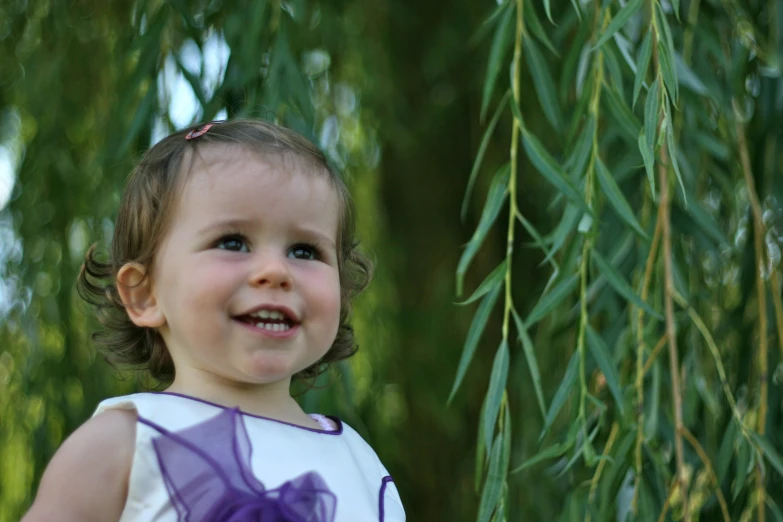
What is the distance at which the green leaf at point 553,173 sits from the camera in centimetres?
115

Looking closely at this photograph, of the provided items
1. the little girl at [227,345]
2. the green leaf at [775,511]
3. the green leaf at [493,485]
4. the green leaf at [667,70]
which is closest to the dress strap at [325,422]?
the little girl at [227,345]

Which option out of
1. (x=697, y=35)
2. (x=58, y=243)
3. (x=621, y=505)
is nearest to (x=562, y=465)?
(x=621, y=505)

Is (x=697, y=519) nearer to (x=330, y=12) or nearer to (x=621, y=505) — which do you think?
(x=621, y=505)

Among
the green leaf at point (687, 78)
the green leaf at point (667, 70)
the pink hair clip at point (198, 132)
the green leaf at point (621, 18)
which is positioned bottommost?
the pink hair clip at point (198, 132)

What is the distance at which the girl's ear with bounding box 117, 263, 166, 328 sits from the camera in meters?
0.89

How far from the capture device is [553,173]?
116cm

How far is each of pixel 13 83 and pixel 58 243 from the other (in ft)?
1.10

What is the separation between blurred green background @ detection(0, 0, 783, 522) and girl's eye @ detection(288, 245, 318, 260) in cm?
29

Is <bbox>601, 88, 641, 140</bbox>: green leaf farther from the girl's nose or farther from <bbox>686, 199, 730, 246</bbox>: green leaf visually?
the girl's nose

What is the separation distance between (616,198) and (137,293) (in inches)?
20.9

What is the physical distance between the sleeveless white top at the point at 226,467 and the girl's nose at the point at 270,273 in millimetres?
96

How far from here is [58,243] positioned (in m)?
1.80

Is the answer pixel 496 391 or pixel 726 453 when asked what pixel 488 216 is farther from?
pixel 726 453

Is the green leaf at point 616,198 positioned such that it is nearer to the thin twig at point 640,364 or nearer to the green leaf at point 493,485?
the thin twig at point 640,364
